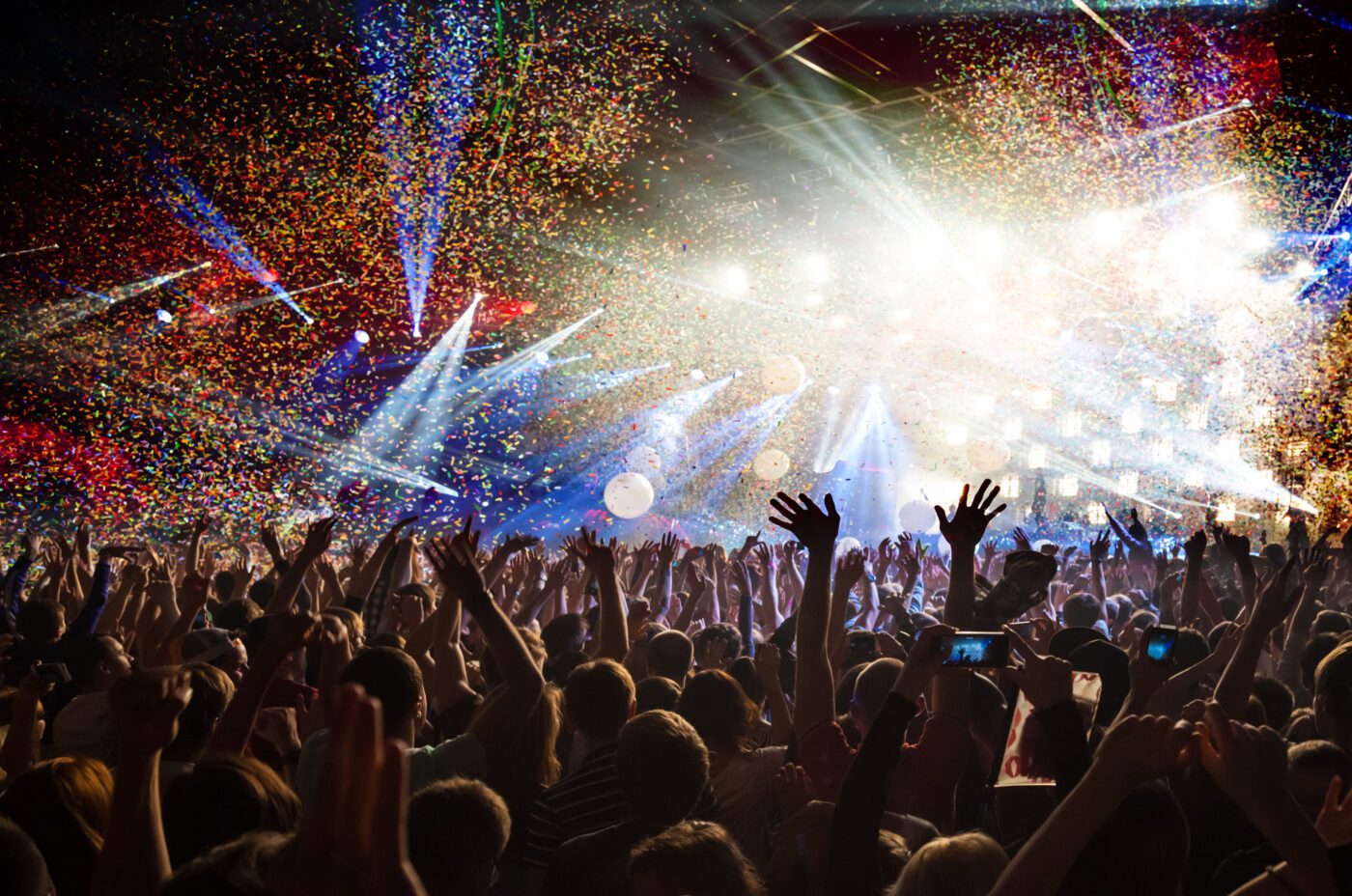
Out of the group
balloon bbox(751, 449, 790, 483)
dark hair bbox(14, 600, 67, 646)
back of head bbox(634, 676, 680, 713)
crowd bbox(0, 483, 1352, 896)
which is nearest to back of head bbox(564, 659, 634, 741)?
crowd bbox(0, 483, 1352, 896)

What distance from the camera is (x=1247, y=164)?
793 inches

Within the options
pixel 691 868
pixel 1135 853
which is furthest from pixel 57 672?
pixel 1135 853

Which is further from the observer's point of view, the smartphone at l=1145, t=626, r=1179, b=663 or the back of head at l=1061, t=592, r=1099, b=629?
the back of head at l=1061, t=592, r=1099, b=629

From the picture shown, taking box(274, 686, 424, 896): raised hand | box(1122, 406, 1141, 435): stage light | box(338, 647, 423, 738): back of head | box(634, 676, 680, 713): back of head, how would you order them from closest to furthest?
box(274, 686, 424, 896): raised hand < box(338, 647, 423, 738): back of head < box(634, 676, 680, 713): back of head < box(1122, 406, 1141, 435): stage light

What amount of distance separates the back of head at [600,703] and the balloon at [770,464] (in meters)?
24.7

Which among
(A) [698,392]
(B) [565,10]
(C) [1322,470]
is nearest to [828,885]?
(B) [565,10]

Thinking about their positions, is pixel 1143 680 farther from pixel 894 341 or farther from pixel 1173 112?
pixel 894 341

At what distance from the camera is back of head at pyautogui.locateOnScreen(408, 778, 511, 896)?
206 centimetres

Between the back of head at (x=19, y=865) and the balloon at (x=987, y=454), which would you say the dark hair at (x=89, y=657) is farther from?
the balloon at (x=987, y=454)

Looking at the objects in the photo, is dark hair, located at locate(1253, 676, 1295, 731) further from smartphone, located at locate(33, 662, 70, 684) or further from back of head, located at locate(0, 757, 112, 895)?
smartphone, located at locate(33, 662, 70, 684)

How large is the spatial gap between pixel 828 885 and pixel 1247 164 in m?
21.8

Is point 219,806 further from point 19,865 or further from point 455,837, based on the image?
point 455,837

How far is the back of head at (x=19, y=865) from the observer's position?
1816 millimetres

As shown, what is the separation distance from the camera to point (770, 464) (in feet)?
91.0
